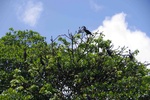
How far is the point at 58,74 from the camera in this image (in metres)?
18.0

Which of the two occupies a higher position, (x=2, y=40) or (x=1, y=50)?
(x=2, y=40)

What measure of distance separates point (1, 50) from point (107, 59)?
1173 cm

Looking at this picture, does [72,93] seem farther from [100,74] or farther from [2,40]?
[2,40]

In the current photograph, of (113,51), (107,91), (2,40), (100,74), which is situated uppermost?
(2,40)

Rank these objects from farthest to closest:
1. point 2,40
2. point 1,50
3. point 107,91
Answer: point 2,40 → point 1,50 → point 107,91

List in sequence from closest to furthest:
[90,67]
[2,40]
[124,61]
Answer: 1. [90,67]
2. [124,61]
3. [2,40]

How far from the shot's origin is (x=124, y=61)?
19.4 m

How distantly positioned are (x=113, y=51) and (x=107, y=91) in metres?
3.71

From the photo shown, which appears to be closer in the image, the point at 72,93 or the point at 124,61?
the point at 72,93

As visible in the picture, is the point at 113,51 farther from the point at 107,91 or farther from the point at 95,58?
the point at 107,91

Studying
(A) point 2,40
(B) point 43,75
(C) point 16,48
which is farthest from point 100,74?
(A) point 2,40

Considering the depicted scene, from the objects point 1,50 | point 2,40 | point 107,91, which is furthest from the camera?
point 2,40

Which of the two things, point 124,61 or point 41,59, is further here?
point 124,61

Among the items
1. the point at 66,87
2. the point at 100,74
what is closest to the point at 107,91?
the point at 100,74
